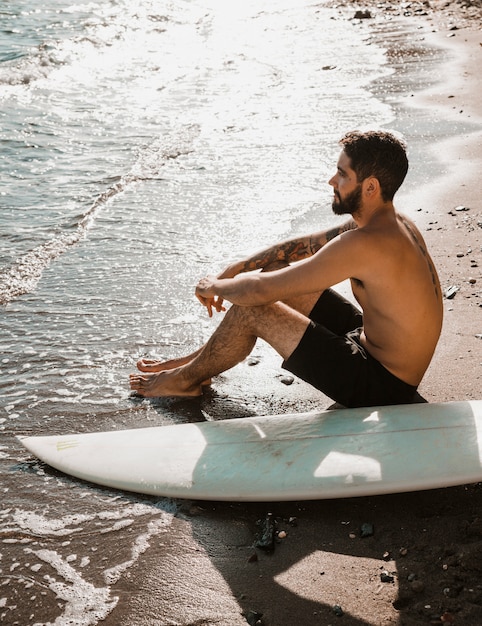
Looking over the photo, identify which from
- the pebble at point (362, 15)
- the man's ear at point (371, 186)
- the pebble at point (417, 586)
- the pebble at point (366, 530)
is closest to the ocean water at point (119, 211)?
the pebble at point (362, 15)

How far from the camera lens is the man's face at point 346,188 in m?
3.41

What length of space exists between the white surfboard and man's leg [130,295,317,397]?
1.15ft

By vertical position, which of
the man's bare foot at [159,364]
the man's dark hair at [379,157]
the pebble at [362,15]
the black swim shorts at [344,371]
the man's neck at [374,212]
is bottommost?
the man's bare foot at [159,364]

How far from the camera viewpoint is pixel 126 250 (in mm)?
6480

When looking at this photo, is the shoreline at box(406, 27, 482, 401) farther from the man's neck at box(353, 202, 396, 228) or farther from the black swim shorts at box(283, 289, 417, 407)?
the man's neck at box(353, 202, 396, 228)

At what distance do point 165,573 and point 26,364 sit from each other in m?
2.13

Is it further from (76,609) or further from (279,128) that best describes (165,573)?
(279,128)

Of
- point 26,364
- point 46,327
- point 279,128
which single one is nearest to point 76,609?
point 26,364

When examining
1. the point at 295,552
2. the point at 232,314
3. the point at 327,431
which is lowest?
the point at 295,552

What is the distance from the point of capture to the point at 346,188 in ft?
11.3

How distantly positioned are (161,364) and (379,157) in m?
1.77

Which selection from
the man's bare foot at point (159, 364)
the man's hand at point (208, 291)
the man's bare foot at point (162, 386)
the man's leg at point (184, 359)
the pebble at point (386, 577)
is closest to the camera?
the pebble at point (386, 577)

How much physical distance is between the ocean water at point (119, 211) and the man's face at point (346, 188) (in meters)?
1.38

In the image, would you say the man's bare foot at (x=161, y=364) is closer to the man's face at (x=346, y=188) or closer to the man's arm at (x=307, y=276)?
the man's arm at (x=307, y=276)
